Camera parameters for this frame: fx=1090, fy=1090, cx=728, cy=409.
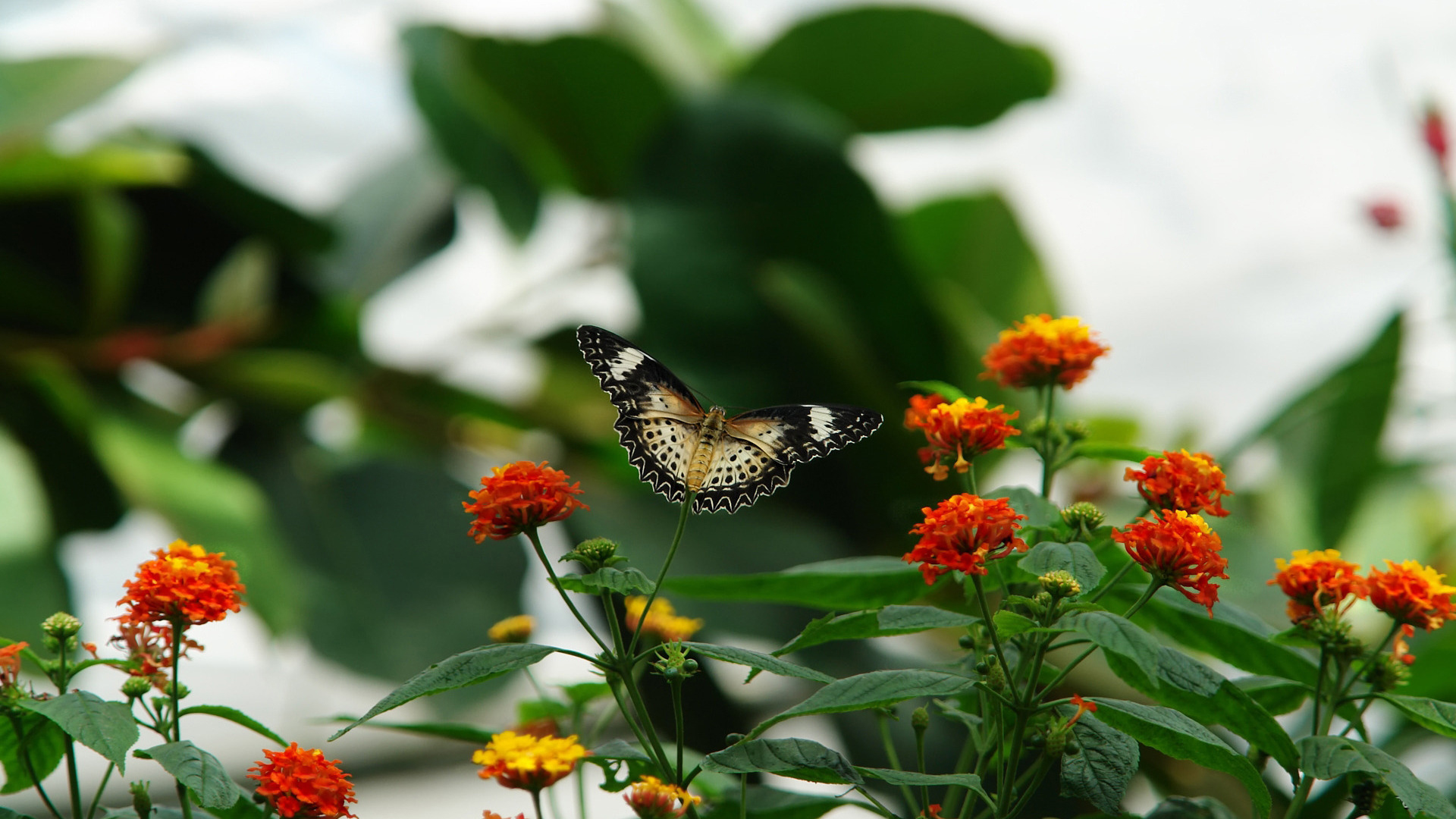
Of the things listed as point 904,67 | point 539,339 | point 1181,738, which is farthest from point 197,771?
point 904,67

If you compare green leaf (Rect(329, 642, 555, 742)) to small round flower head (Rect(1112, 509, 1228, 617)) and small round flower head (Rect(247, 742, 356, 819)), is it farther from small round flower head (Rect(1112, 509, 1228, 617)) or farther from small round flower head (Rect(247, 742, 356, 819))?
small round flower head (Rect(1112, 509, 1228, 617))

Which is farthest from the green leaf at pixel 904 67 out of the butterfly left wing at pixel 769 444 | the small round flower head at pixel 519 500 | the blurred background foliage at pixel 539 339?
the small round flower head at pixel 519 500

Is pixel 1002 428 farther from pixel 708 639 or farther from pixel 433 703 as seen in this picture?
pixel 433 703

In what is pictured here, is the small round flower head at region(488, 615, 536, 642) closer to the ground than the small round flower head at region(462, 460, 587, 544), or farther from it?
closer to the ground

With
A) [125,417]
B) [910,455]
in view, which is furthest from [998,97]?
[125,417]

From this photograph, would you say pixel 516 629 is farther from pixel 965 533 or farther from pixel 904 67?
pixel 904 67

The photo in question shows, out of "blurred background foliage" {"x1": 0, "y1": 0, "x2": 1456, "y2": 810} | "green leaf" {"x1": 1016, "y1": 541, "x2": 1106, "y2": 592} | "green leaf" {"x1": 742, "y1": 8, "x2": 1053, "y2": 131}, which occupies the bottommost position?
"green leaf" {"x1": 1016, "y1": 541, "x2": 1106, "y2": 592}

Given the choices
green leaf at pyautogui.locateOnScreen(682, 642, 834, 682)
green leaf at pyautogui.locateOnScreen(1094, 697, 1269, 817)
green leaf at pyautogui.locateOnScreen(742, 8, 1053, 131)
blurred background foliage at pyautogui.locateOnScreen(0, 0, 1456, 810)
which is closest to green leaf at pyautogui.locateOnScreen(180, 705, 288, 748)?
green leaf at pyautogui.locateOnScreen(682, 642, 834, 682)
